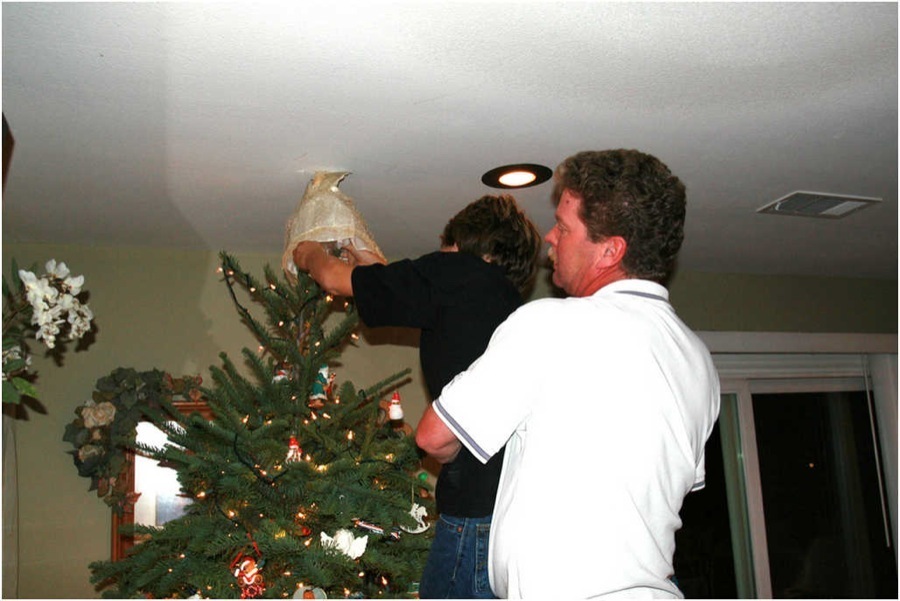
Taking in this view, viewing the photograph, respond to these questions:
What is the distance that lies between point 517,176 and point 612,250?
3.70ft

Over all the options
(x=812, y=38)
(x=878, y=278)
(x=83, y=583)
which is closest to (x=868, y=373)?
(x=878, y=278)

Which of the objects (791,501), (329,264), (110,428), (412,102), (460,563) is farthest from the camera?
(791,501)

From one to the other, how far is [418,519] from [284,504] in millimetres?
398

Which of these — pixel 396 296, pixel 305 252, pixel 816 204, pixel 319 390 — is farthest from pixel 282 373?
pixel 816 204

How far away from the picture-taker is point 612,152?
57.4 inches

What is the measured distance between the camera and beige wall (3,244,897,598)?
9.81ft

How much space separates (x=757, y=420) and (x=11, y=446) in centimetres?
373

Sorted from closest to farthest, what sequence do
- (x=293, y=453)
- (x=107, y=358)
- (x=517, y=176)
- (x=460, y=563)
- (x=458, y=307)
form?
(x=460, y=563) < (x=458, y=307) < (x=293, y=453) < (x=517, y=176) < (x=107, y=358)

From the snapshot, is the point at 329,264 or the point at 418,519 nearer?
the point at 329,264

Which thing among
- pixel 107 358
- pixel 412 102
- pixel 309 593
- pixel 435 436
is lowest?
pixel 309 593

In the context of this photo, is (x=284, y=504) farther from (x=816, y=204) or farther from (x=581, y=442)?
(x=816, y=204)

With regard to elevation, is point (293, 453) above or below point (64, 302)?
below

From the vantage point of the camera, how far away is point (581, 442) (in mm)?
1251

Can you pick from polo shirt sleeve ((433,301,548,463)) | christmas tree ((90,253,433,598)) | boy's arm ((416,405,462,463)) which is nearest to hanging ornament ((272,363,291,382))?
christmas tree ((90,253,433,598))
